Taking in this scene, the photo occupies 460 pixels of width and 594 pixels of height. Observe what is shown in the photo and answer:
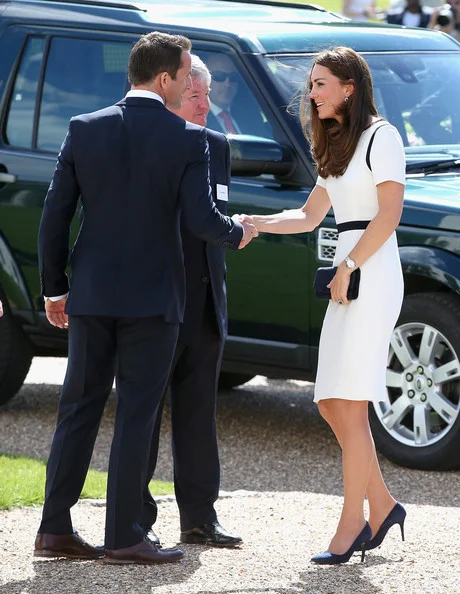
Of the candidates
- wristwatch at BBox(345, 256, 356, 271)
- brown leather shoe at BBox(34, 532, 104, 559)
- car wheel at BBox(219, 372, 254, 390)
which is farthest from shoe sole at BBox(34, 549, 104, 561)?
car wheel at BBox(219, 372, 254, 390)

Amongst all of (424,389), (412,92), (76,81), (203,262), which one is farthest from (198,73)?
(76,81)

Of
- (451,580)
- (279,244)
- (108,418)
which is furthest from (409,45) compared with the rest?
(451,580)

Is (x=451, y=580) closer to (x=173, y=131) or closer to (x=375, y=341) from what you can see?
(x=375, y=341)

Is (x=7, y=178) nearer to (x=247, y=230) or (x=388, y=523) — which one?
(x=247, y=230)

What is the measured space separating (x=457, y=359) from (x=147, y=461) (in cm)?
211

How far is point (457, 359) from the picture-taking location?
6871 millimetres

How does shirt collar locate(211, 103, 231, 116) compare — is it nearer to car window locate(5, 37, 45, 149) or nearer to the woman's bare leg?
car window locate(5, 37, 45, 149)

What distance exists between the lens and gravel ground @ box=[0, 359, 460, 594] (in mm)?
5000

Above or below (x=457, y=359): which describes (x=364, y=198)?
above

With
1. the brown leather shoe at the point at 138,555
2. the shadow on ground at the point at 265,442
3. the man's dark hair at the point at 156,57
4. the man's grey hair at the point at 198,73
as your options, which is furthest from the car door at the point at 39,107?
the brown leather shoe at the point at 138,555

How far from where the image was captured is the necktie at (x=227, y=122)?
751 centimetres

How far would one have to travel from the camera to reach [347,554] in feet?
17.4

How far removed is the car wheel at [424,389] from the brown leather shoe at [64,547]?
2178 millimetres

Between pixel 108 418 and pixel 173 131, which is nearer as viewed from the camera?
pixel 173 131
